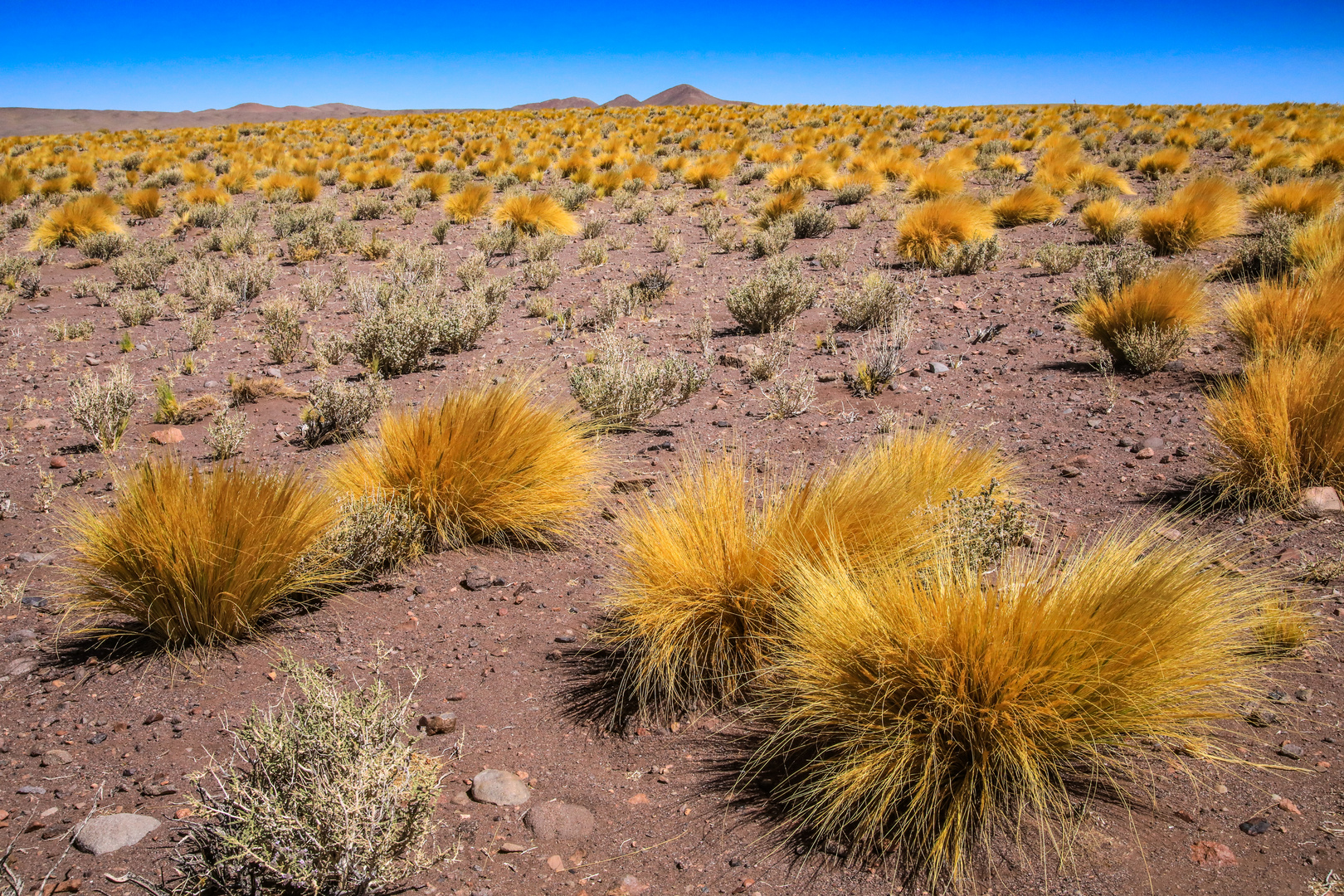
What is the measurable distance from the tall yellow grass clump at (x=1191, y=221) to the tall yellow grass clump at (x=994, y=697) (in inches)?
293

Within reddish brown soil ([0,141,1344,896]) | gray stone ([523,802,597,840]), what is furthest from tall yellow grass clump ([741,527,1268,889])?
gray stone ([523,802,597,840])

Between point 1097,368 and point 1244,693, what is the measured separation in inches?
141

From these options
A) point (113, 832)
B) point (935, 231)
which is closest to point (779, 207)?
point (935, 231)

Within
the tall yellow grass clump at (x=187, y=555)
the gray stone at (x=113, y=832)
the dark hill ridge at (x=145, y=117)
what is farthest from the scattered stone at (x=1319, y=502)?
the dark hill ridge at (x=145, y=117)

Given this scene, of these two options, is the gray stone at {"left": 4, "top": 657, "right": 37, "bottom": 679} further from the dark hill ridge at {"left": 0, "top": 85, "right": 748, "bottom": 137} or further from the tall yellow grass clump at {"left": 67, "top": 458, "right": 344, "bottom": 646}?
the dark hill ridge at {"left": 0, "top": 85, "right": 748, "bottom": 137}

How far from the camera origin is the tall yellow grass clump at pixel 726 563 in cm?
256

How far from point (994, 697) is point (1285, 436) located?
7.99ft

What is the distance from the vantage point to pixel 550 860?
1992 millimetres

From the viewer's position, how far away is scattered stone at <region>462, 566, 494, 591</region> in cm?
330

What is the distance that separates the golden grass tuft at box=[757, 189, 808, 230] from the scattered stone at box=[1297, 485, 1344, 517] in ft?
26.7

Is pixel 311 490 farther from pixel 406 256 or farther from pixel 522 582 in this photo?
pixel 406 256

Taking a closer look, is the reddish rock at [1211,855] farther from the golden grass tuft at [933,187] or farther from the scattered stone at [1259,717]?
the golden grass tuft at [933,187]

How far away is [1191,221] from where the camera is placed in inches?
320

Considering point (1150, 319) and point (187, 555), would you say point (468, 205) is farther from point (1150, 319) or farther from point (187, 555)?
point (187, 555)
